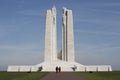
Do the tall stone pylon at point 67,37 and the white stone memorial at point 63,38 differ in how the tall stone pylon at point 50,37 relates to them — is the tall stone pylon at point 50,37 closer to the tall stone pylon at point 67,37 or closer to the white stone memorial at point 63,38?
the white stone memorial at point 63,38

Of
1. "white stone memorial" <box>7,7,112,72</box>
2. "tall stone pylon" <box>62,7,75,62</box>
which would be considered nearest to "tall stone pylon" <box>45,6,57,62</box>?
"white stone memorial" <box>7,7,112,72</box>

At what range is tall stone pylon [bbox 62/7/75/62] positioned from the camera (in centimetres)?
4397

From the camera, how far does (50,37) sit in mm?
43375

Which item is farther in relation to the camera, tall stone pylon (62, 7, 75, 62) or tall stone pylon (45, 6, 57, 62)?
tall stone pylon (62, 7, 75, 62)

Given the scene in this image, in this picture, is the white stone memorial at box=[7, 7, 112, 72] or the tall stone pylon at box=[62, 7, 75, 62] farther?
the tall stone pylon at box=[62, 7, 75, 62]

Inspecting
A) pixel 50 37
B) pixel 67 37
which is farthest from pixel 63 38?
pixel 50 37

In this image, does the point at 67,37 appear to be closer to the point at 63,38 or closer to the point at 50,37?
the point at 63,38

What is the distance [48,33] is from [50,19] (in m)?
2.27

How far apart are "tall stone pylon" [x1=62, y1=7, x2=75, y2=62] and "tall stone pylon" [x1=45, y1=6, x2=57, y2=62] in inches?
60.4

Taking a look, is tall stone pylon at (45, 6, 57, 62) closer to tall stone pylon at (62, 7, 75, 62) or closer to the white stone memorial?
the white stone memorial

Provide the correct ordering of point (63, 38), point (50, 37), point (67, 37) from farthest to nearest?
point (63, 38)
point (67, 37)
point (50, 37)

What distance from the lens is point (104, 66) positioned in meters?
40.2

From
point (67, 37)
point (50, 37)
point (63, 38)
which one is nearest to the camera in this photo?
point (50, 37)

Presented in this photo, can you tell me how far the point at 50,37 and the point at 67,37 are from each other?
2724 mm
